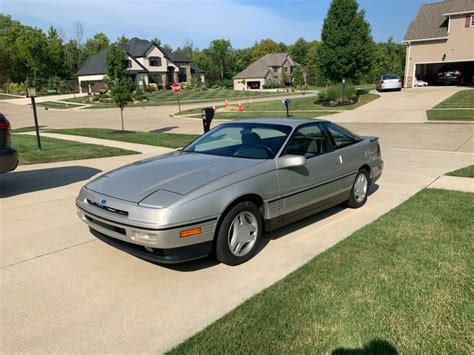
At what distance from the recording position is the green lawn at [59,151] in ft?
32.6

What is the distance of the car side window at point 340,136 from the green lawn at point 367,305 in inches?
56.0

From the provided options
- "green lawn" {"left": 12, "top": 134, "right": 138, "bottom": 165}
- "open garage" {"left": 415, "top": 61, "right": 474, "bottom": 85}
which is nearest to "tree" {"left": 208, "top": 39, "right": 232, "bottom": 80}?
"open garage" {"left": 415, "top": 61, "right": 474, "bottom": 85}

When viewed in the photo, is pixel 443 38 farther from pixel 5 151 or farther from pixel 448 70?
pixel 5 151

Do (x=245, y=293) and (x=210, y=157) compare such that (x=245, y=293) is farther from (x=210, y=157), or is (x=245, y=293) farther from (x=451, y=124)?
(x=451, y=124)

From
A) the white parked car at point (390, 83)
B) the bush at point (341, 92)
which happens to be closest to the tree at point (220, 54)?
the white parked car at point (390, 83)

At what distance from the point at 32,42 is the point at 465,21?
57.0 meters

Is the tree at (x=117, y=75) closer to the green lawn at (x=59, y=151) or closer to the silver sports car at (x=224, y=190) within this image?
the green lawn at (x=59, y=151)

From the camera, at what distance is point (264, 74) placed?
241ft

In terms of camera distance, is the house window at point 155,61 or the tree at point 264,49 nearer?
the house window at point 155,61

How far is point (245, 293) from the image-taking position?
342 cm

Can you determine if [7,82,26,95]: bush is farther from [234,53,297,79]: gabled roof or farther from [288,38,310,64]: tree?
[288,38,310,64]: tree

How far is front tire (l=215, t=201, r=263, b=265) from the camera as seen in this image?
12.3 ft

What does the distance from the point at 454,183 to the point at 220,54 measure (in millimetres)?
92186

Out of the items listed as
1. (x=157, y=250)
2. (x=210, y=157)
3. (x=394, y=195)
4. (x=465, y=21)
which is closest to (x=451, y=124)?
(x=394, y=195)
